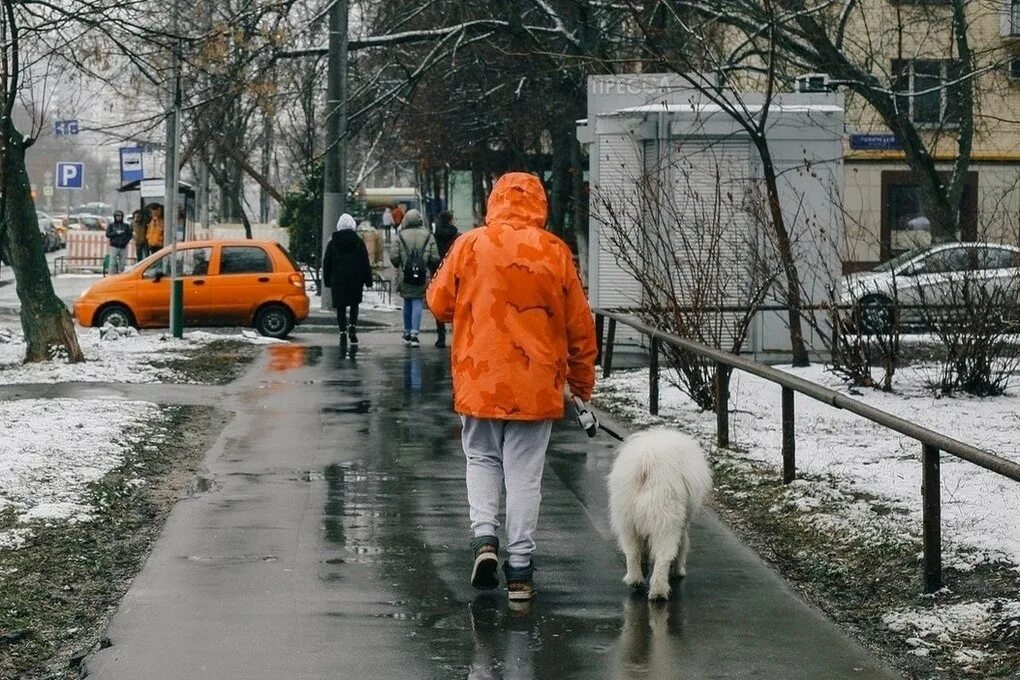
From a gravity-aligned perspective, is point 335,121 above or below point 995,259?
above

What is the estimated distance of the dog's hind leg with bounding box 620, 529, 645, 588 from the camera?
7113 mm

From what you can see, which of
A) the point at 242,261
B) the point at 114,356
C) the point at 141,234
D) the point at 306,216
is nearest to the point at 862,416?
the point at 114,356

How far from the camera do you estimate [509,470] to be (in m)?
7.12

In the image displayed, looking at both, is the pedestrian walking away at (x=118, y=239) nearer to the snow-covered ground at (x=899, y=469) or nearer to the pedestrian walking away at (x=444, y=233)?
the pedestrian walking away at (x=444, y=233)

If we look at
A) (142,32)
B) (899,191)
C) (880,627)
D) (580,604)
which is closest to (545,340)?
(580,604)

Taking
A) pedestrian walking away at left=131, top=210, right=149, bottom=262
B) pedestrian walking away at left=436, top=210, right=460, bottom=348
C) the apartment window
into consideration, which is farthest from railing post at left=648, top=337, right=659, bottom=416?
pedestrian walking away at left=131, top=210, right=149, bottom=262

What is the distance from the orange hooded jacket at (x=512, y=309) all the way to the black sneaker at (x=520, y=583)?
0.62 metres

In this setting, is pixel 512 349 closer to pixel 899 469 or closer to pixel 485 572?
pixel 485 572

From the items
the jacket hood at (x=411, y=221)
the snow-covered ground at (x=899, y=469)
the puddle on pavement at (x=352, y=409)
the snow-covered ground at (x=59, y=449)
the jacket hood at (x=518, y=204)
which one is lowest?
the snow-covered ground at (x=899, y=469)

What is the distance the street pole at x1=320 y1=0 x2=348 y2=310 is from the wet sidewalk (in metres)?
17.1

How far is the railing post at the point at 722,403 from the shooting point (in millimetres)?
11562

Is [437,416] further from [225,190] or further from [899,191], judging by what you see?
[225,190]

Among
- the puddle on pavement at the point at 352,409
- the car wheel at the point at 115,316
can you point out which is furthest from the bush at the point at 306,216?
the puddle on pavement at the point at 352,409

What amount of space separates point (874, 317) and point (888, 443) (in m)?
3.30
